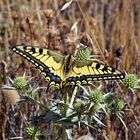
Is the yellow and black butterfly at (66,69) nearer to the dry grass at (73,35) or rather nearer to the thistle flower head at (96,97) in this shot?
the thistle flower head at (96,97)

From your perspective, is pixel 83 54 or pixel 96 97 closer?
pixel 96 97

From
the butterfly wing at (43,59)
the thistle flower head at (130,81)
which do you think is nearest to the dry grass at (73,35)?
the thistle flower head at (130,81)

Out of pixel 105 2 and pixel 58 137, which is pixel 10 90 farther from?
pixel 105 2

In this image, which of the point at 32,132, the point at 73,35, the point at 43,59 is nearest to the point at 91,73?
the point at 43,59

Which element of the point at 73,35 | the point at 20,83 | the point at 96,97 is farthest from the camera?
the point at 73,35

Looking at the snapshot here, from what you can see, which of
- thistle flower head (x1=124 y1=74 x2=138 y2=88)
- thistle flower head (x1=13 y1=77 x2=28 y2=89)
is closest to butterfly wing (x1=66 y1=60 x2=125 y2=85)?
thistle flower head (x1=124 y1=74 x2=138 y2=88)

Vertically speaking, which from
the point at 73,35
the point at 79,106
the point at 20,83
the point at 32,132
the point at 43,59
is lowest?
the point at 32,132

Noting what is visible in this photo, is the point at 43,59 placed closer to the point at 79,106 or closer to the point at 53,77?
the point at 53,77

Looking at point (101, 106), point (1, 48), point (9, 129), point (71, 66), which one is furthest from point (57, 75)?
point (1, 48)

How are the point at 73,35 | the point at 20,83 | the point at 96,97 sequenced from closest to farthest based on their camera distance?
the point at 96,97
the point at 20,83
the point at 73,35
